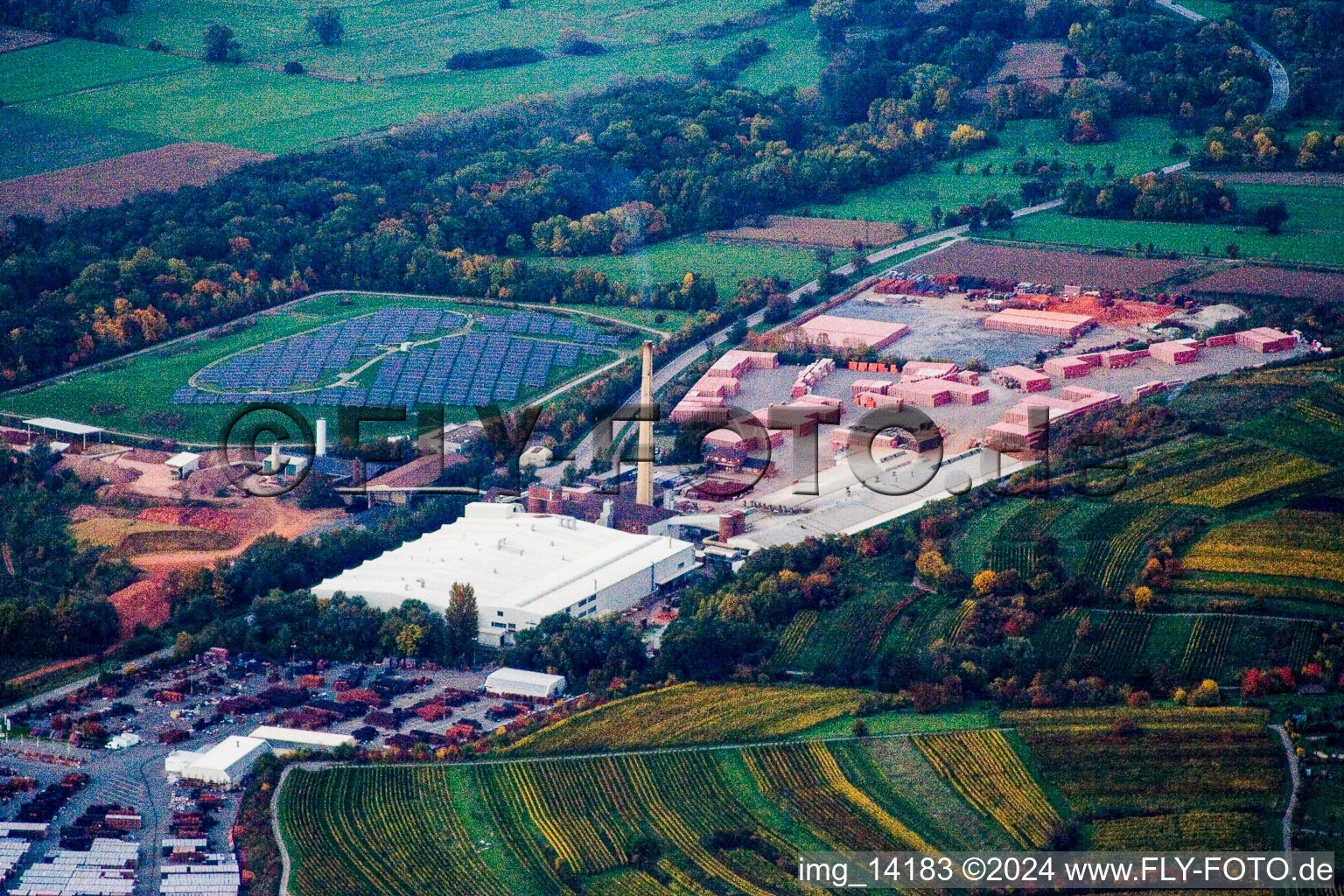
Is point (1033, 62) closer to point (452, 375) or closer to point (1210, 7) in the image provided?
point (1210, 7)

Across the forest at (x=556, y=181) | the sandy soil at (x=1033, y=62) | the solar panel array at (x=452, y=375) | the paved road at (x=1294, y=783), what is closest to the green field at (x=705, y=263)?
the forest at (x=556, y=181)

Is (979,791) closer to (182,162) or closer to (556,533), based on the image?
(556,533)

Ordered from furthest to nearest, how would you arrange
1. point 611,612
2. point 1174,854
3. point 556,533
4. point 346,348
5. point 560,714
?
point 346,348 < point 556,533 < point 611,612 < point 560,714 < point 1174,854

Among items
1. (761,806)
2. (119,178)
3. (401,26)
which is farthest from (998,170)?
(761,806)

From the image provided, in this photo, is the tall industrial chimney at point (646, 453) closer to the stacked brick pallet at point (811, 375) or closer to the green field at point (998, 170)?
the stacked brick pallet at point (811, 375)

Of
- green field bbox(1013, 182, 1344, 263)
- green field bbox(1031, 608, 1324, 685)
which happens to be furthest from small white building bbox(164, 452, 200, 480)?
green field bbox(1013, 182, 1344, 263)

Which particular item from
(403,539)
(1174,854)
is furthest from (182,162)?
(1174,854)
